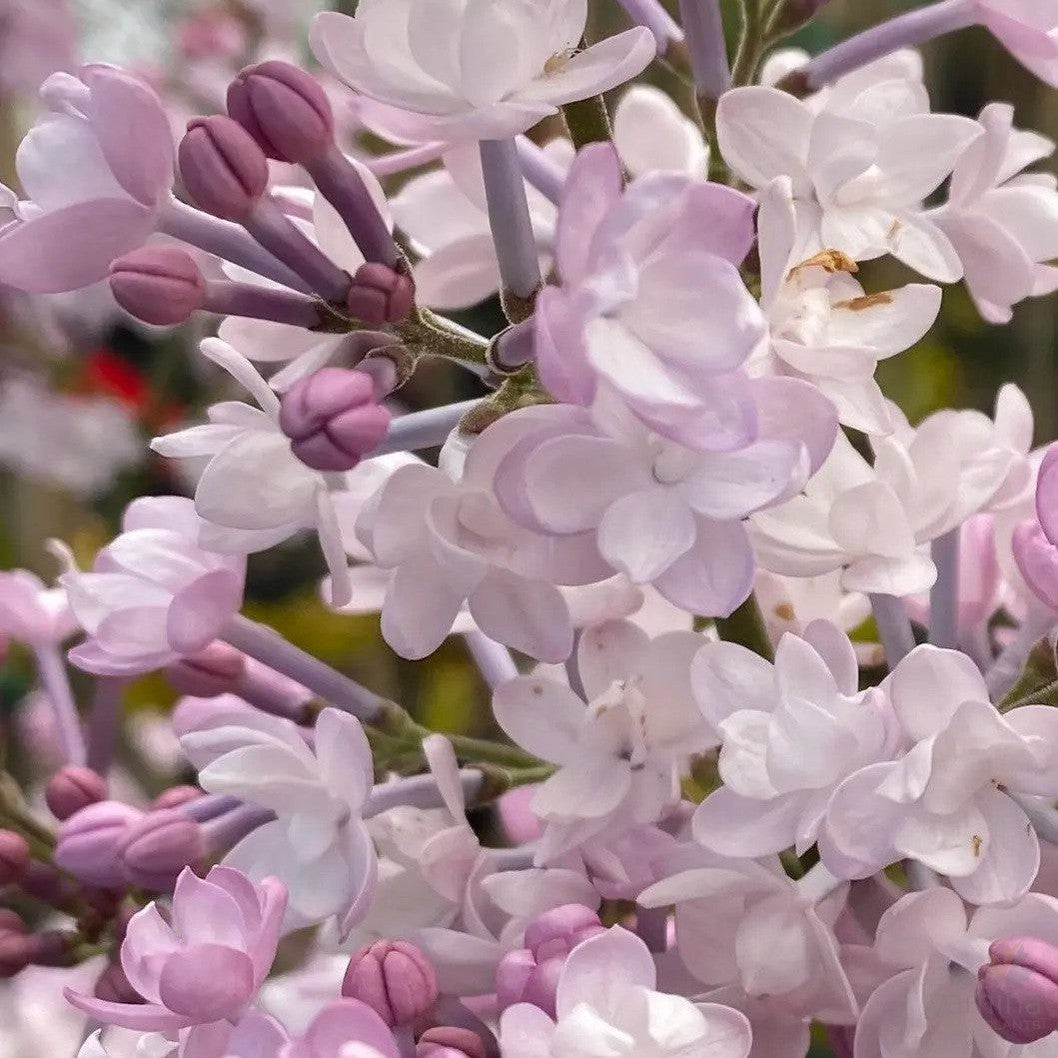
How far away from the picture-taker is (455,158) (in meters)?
0.45

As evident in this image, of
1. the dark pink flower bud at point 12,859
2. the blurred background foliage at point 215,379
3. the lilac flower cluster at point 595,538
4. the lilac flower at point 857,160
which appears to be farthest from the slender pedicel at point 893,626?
the blurred background foliage at point 215,379

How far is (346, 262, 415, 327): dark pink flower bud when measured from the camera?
38cm

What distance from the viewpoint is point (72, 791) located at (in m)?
0.53

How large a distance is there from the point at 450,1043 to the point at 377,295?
197 mm

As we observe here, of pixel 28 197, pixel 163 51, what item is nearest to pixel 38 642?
pixel 28 197

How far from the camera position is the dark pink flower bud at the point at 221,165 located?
0.37 m

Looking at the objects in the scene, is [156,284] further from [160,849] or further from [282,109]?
[160,849]

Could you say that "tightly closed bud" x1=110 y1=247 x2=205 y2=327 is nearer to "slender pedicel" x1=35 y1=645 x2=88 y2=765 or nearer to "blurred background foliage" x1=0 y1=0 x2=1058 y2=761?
"slender pedicel" x1=35 y1=645 x2=88 y2=765

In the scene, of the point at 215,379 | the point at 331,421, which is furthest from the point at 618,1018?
the point at 215,379

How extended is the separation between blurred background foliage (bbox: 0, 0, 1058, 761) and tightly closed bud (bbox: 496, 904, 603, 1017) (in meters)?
0.78

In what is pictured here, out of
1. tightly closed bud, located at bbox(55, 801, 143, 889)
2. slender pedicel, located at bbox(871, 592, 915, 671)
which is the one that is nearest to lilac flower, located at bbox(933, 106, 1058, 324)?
slender pedicel, located at bbox(871, 592, 915, 671)

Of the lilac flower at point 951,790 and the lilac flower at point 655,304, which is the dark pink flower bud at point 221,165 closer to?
the lilac flower at point 655,304

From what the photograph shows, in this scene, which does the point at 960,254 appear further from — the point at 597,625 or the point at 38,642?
the point at 38,642

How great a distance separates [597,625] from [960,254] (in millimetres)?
173
